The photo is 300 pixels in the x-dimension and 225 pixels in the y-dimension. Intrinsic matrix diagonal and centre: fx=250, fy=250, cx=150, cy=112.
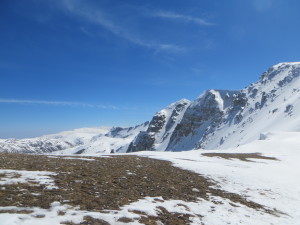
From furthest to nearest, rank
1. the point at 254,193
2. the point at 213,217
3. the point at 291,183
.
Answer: the point at 291,183, the point at 254,193, the point at 213,217

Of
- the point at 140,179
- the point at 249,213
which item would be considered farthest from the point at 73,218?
the point at 249,213

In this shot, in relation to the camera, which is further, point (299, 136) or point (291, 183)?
point (299, 136)

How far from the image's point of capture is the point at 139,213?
33.5 feet

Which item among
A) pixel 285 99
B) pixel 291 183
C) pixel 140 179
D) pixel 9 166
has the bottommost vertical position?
pixel 291 183

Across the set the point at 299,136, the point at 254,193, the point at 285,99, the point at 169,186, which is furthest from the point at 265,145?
the point at 285,99

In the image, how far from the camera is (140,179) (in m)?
16.2

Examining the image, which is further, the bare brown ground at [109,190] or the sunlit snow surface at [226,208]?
the bare brown ground at [109,190]

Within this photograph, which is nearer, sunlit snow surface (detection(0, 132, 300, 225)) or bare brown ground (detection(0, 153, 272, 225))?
sunlit snow surface (detection(0, 132, 300, 225))

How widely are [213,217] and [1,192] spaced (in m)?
9.18

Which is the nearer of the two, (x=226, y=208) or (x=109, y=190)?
(x=109, y=190)

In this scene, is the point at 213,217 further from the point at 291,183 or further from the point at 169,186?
the point at 291,183

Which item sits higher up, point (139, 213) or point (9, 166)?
point (9, 166)

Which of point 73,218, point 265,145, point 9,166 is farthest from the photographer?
point 265,145

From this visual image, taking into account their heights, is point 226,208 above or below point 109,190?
below
